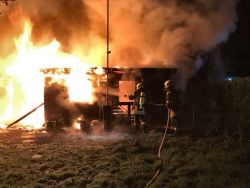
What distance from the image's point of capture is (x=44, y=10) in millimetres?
29219

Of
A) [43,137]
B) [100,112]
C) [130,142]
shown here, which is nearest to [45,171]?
[130,142]

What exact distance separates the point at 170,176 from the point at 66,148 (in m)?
4.81

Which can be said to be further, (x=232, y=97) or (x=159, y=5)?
(x=159, y=5)

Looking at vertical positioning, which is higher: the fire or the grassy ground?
the fire

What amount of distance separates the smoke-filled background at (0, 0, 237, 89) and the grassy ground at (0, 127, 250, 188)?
654 centimetres

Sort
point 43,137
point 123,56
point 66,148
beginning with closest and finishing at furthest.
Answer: point 66,148, point 43,137, point 123,56

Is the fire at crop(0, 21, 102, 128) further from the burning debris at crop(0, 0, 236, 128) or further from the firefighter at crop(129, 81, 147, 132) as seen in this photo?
the firefighter at crop(129, 81, 147, 132)

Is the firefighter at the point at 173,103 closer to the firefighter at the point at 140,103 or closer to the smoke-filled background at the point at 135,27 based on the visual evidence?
the firefighter at the point at 140,103

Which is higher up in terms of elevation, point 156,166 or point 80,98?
point 80,98

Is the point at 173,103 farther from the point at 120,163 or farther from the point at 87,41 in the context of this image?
the point at 87,41

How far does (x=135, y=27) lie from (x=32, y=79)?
6.16 meters

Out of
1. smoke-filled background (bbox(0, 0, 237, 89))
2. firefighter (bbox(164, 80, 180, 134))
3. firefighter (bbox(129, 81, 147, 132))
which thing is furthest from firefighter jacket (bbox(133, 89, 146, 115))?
smoke-filled background (bbox(0, 0, 237, 89))

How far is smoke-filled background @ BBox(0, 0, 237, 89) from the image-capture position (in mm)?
19500

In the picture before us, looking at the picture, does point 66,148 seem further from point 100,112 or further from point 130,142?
point 100,112
